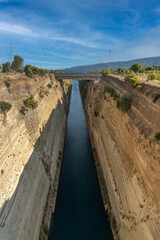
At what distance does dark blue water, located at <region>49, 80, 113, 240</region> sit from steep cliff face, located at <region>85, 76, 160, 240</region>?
1571 mm

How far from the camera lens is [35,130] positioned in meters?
15.7

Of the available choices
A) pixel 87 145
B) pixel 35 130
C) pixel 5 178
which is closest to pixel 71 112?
pixel 87 145

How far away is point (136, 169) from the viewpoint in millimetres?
10328

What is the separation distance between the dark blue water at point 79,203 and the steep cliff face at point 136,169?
1.57 m

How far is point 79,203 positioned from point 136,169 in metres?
8.78

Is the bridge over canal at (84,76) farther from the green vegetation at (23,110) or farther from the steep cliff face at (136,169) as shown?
the green vegetation at (23,110)

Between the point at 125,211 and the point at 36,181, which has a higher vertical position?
the point at 36,181

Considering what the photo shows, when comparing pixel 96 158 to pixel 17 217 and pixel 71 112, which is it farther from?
pixel 71 112

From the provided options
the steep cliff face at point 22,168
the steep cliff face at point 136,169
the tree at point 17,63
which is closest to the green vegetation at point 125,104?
the steep cliff face at point 136,169

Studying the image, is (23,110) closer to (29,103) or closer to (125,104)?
(29,103)

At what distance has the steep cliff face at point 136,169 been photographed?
27.3 feet

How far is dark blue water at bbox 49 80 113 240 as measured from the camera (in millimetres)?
13547

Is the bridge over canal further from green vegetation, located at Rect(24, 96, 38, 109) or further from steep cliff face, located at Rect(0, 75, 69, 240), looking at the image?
green vegetation, located at Rect(24, 96, 38, 109)

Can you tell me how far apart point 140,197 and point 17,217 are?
7743 mm
